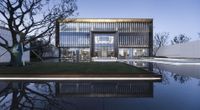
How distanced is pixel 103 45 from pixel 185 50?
25.5 m

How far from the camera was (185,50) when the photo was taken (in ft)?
173

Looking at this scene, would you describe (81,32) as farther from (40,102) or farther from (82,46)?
(40,102)

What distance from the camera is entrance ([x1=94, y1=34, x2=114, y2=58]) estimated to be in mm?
73938

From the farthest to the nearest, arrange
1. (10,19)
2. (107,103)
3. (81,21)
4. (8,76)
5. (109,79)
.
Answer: (81,21), (10,19), (8,76), (109,79), (107,103)

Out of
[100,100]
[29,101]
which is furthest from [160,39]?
[29,101]

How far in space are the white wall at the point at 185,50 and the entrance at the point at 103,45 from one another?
1266 centimetres

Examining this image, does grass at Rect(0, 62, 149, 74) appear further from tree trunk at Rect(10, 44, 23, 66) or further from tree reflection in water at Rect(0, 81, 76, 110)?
tree reflection in water at Rect(0, 81, 76, 110)

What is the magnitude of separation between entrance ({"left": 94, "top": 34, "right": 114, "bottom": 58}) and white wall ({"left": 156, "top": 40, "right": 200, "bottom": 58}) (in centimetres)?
1266

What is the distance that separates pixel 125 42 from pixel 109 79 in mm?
72054

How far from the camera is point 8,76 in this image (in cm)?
1323

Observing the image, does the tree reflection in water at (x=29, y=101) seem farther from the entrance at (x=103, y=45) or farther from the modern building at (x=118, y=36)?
the modern building at (x=118, y=36)

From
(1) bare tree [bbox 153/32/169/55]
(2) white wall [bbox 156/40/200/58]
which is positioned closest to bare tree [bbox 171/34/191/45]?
(1) bare tree [bbox 153/32/169/55]


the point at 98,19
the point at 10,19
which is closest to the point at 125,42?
the point at 98,19

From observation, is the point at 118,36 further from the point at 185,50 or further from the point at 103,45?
the point at 185,50
